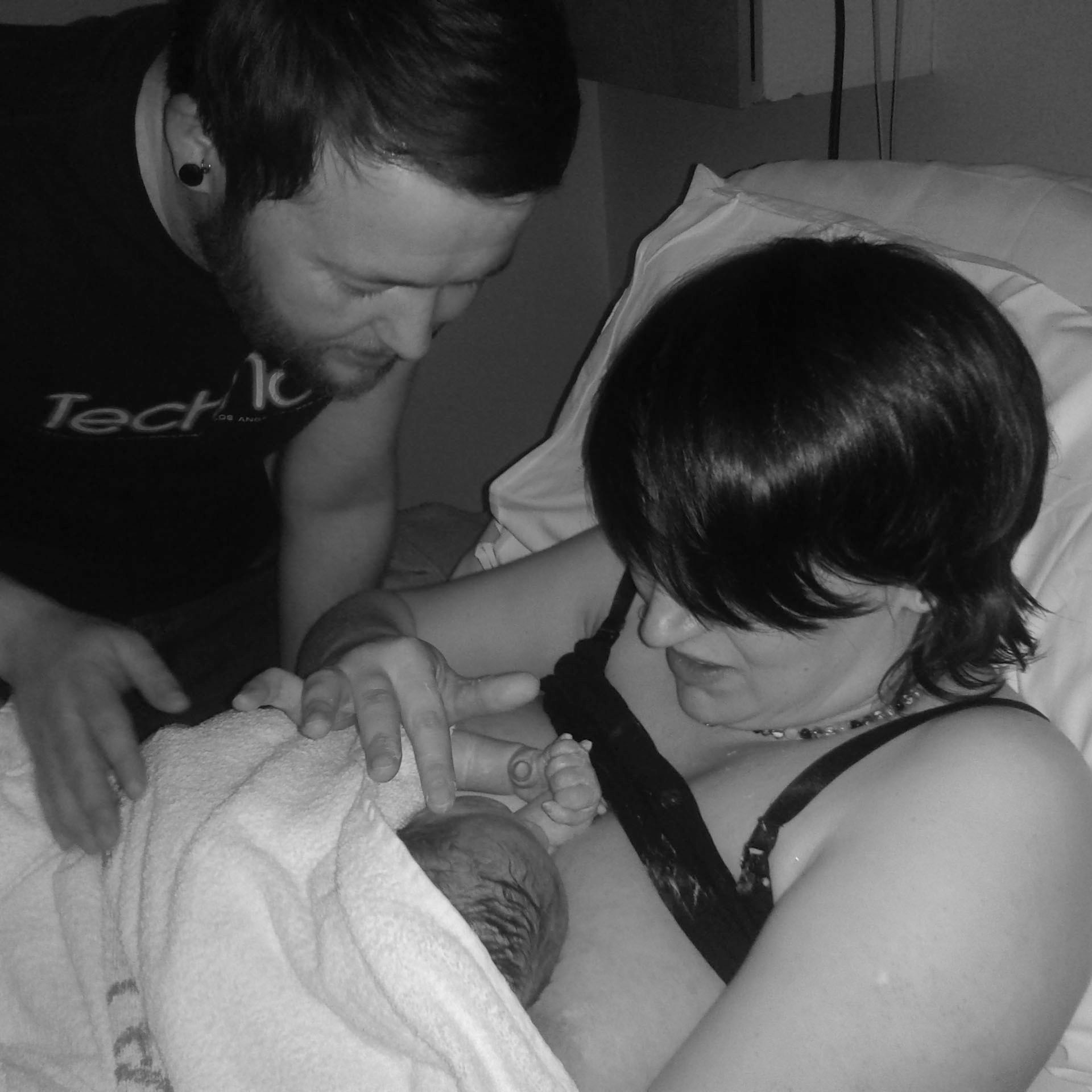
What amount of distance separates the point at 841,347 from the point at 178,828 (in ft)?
2.38

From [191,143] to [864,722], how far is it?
0.93 meters

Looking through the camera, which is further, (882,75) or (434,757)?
(882,75)

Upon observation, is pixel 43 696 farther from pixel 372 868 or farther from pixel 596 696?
pixel 596 696

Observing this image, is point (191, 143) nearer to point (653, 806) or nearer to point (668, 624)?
point (668, 624)

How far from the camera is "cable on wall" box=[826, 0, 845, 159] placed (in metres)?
1.42

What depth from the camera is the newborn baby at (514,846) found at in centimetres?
89

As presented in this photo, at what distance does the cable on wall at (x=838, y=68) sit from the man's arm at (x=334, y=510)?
73cm

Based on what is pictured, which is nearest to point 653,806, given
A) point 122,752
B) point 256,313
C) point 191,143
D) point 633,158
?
point 122,752

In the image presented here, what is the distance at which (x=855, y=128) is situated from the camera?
1658mm

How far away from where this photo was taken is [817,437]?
84cm

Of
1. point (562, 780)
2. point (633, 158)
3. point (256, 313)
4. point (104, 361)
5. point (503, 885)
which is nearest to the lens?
point (503, 885)

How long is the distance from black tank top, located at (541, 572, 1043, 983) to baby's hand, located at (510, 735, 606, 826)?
35 mm

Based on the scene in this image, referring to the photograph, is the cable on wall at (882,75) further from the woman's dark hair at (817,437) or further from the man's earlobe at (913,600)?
the man's earlobe at (913,600)

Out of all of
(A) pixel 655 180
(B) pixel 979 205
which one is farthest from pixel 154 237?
(A) pixel 655 180
